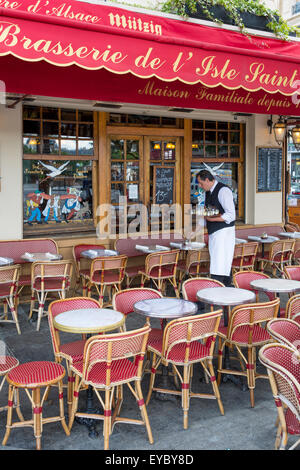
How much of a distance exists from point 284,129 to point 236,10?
2511 millimetres

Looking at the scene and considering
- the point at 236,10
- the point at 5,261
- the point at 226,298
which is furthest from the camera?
the point at 236,10

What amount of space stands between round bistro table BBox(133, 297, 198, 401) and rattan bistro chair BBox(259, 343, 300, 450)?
1140mm

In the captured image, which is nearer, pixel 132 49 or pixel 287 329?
pixel 287 329

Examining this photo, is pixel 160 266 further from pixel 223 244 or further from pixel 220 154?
pixel 220 154

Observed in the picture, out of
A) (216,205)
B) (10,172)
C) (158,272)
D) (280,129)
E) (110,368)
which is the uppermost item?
(280,129)

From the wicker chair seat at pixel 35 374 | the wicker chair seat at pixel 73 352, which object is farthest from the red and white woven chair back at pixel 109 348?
the wicker chair seat at pixel 73 352

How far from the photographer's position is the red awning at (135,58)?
157 inches

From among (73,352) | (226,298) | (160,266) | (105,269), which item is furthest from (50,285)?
(226,298)

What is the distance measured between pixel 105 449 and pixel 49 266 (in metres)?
3.28

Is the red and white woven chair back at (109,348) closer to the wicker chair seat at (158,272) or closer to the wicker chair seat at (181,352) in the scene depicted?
the wicker chair seat at (181,352)

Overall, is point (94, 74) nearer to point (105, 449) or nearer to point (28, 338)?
Result: point (28, 338)

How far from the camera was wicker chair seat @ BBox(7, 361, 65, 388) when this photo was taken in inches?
133

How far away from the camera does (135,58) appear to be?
443 centimetres

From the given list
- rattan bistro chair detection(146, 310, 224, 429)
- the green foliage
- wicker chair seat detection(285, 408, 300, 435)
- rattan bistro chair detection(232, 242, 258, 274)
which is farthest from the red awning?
wicker chair seat detection(285, 408, 300, 435)
